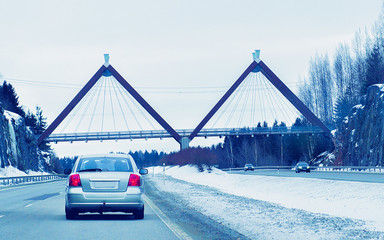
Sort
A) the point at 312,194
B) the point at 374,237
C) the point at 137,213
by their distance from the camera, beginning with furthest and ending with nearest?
the point at 312,194
the point at 137,213
the point at 374,237

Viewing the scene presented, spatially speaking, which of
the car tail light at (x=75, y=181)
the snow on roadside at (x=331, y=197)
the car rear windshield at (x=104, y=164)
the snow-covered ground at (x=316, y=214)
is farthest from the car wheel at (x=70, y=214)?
the snow on roadside at (x=331, y=197)

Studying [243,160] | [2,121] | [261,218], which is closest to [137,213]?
[261,218]

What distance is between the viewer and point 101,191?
1555 cm

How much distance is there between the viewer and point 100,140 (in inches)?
3361

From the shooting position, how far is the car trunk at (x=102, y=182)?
15539mm

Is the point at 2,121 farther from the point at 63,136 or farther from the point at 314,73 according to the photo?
the point at 314,73

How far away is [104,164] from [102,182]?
41.0 inches

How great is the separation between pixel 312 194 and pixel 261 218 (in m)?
16.8

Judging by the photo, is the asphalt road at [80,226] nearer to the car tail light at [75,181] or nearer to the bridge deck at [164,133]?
the car tail light at [75,181]

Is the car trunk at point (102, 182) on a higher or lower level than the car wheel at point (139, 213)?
higher

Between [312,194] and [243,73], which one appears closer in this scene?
[312,194]

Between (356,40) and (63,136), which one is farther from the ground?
(356,40)

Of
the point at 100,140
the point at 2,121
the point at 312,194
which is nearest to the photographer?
the point at 312,194

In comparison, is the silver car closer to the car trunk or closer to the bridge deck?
the car trunk
